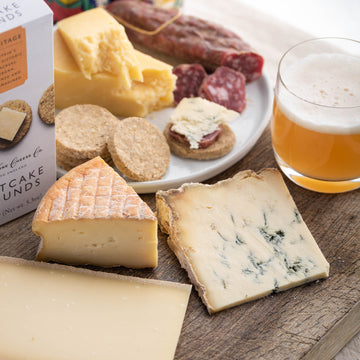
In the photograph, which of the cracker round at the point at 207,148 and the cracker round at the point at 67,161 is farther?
the cracker round at the point at 207,148

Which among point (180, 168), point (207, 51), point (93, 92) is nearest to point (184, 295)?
point (180, 168)

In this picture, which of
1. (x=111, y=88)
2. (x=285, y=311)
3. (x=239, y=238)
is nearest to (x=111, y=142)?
(x=111, y=88)

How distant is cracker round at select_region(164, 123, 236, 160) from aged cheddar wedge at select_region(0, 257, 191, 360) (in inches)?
26.7

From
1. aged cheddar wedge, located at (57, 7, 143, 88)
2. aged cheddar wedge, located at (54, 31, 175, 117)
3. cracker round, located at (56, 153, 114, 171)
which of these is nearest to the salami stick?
aged cheddar wedge, located at (54, 31, 175, 117)

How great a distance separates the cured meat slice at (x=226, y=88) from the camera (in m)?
2.81

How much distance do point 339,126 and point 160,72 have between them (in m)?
0.88

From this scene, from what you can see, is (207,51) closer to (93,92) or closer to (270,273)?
(93,92)

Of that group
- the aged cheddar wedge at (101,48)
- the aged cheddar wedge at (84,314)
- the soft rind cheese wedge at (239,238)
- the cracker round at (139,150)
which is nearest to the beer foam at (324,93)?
the soft rind cheese wedge at (239,238)

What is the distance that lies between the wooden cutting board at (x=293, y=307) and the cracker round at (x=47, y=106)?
0.44m

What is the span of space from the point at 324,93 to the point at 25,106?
3.60 feet

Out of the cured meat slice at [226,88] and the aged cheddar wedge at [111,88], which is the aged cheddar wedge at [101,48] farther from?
the cured meat slice at [226,88]

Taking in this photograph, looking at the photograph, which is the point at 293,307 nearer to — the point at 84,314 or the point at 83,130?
the point at 84,314

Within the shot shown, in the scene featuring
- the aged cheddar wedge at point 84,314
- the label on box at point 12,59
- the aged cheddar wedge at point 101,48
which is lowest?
the aged cheddar wedge at point 84,314

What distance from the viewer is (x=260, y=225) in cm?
229
